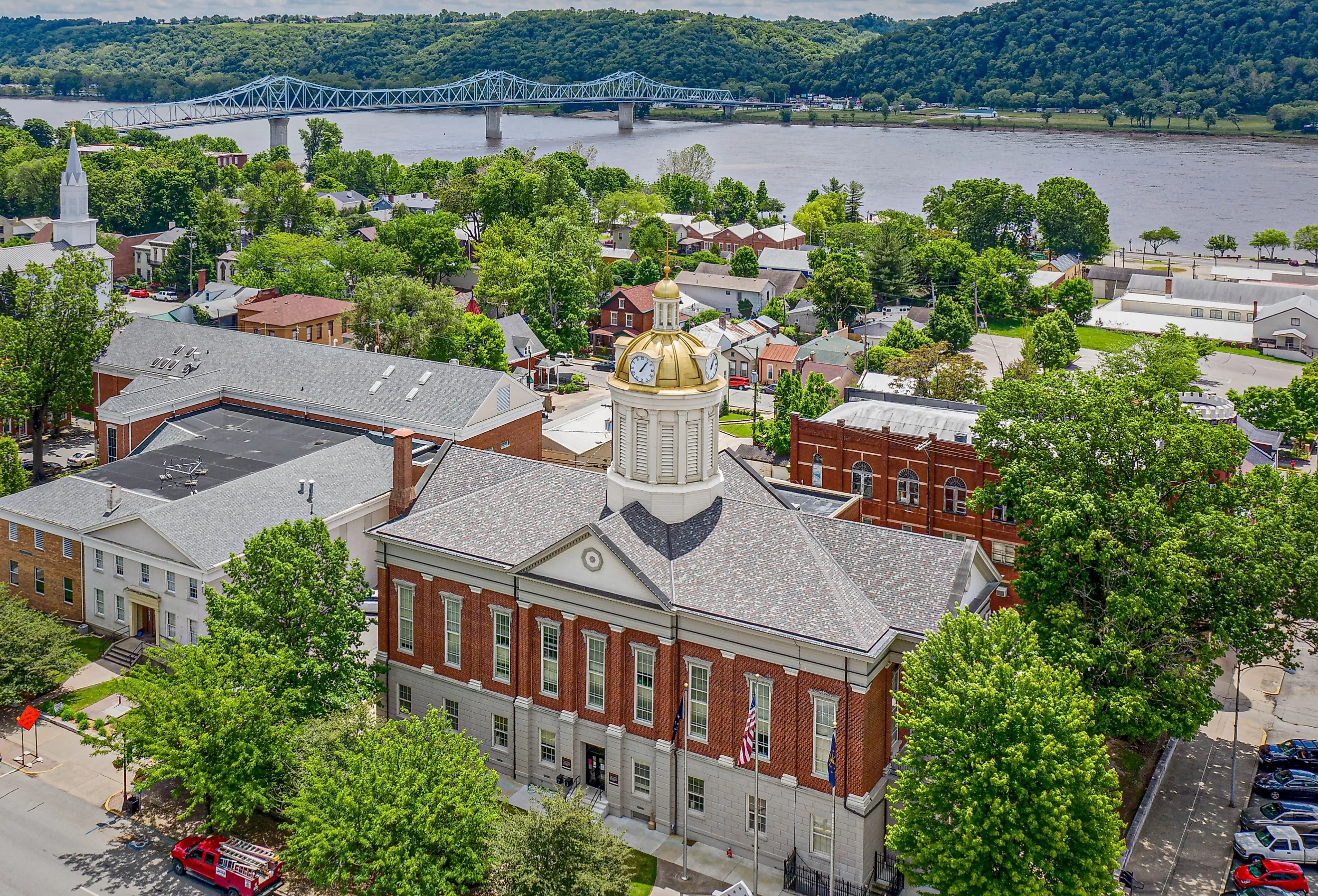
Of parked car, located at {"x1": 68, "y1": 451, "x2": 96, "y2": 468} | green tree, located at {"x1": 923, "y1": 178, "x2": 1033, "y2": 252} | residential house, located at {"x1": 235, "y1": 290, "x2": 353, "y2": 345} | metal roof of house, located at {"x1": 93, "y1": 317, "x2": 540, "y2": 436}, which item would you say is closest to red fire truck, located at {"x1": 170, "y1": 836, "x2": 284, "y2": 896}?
metal roof of house, located at {"x1": 93, "y1": 317, "x2": 540, "y2": 436}

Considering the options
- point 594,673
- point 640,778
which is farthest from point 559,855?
point 594,673

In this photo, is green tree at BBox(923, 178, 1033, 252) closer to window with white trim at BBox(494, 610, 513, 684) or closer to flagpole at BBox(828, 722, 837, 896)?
window with white trim at BBox(494, 610, 513, 684)

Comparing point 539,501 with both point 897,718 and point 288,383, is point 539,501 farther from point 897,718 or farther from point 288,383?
point 288,383

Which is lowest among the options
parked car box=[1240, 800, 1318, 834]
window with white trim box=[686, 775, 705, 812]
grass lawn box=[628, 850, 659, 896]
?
grass lawn box=[628, 850, 659, 896]

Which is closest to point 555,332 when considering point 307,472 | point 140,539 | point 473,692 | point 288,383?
point 288,383

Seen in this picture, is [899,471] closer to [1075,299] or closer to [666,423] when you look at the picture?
[666,423]

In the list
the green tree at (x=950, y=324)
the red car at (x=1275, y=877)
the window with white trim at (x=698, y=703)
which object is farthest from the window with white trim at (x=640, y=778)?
the green tree at (x=950, y=324)
